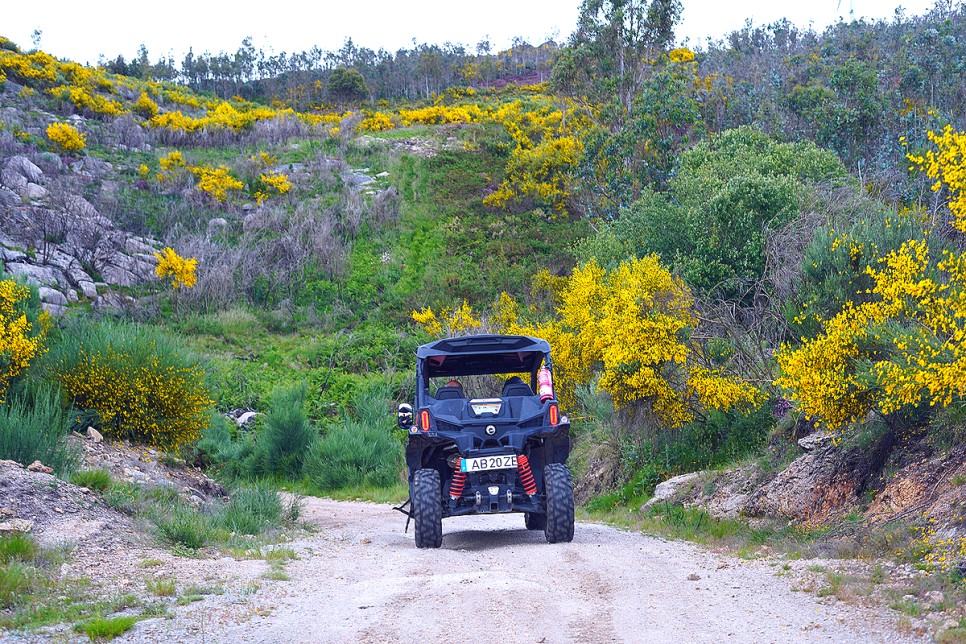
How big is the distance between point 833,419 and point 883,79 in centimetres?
4158

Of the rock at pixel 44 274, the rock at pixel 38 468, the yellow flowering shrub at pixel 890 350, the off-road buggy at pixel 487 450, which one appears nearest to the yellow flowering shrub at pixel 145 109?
the rock at pixel 44 274

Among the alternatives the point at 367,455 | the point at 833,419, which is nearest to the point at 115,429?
the point at 367,455

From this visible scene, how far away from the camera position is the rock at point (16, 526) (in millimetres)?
9695

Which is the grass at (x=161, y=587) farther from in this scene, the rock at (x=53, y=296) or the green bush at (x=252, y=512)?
the rock at (x=53, y=296)

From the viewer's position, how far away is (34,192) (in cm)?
4512

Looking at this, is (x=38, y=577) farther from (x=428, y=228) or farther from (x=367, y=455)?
(x=428, y=228)

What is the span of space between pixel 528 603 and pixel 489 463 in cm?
382

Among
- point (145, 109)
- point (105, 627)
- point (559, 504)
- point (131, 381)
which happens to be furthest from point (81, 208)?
point (105, 627)

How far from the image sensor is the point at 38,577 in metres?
8.33

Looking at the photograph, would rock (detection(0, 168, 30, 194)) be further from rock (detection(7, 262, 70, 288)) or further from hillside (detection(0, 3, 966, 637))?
rock (detection(7, 262, 70, 288))

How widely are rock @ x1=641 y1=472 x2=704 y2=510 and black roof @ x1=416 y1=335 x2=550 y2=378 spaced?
4.72m

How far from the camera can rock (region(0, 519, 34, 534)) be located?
9.70 metres

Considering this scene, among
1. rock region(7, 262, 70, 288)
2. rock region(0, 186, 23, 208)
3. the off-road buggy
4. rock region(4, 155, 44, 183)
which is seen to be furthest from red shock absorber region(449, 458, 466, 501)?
rock region(4, 155, 44, 183)

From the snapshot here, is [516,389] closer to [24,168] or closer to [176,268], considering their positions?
[176,268]
